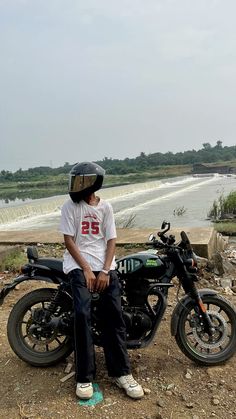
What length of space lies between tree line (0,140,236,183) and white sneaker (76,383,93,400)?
7535 centimetres

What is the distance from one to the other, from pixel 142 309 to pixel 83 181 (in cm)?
114

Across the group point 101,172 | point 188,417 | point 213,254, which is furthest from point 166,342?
point 213,254

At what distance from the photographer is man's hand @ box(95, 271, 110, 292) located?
10.6 feet

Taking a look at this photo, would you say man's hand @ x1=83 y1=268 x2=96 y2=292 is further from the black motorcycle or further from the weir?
the weir

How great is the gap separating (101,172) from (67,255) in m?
0.71

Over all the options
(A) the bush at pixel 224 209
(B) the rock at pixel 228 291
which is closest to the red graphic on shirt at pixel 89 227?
(B) the rock at pixel 228 291

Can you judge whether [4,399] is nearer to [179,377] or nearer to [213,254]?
[179,377]

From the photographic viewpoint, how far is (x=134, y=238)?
7855mm

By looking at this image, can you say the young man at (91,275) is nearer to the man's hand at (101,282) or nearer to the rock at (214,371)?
the man's hand at (101,282)

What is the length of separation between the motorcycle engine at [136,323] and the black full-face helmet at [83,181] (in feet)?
3.27

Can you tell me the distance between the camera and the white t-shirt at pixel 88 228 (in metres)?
3.37

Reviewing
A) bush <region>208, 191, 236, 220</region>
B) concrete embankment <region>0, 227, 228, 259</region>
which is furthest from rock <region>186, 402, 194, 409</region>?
bush <region>208, 191, 236, 220</region>

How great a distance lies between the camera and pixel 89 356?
316cm

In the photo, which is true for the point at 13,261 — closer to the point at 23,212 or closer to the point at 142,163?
the point at 23,212
